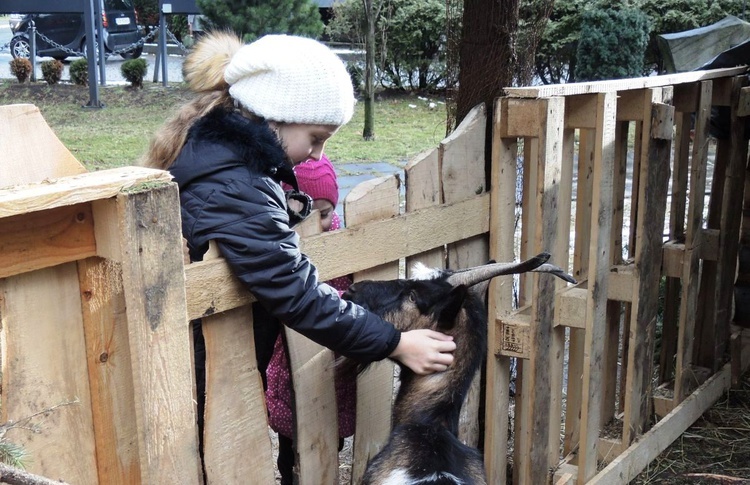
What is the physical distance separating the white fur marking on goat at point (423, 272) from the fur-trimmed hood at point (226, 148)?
806mm

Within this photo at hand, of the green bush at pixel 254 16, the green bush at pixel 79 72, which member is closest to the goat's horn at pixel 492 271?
the green bush at pixel 254 16

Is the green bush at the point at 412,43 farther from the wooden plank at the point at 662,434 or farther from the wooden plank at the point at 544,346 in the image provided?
the wooden plank at the point at 544,346

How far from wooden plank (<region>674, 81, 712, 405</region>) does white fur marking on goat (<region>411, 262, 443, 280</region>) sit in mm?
2050

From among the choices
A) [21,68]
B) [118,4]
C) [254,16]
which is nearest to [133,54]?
[118,4]

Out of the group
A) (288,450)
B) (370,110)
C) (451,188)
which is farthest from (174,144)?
(370,110)

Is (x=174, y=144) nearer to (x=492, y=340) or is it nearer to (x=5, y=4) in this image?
(x=492, y=340)

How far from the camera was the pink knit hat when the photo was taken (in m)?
3.35

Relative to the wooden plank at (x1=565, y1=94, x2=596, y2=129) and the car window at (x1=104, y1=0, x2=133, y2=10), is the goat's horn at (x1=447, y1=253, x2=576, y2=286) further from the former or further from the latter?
the car window at (x1=104, y1=0, x2=133, y2=10)

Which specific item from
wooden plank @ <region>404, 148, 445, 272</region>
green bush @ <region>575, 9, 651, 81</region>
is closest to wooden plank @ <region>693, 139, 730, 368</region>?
wooden plank @ <region>404, 148, 445, 272</region>

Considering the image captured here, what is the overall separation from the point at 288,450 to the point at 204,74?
169cm

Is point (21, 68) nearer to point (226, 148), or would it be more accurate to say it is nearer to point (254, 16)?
point (254, 16)

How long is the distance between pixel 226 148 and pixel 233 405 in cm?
78

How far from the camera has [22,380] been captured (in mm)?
1955

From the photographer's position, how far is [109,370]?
2.14 meters
